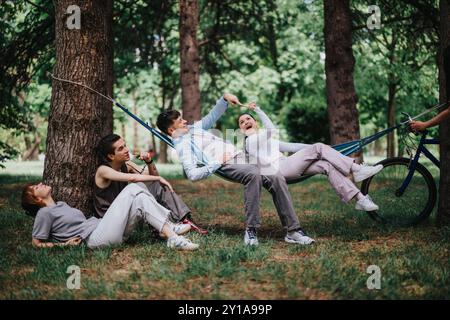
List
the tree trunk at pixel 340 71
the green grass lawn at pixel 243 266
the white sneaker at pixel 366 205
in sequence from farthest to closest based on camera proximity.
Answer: the tree trunk at pixel 340 71 < the white sneaker at pixel 366 205 < the green grass lawn at pixel 243 266

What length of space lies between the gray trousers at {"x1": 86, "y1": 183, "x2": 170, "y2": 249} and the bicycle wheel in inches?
85.2

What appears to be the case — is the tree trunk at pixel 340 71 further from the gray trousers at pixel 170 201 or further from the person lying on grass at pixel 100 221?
the person lying on grass at pixel 100 221

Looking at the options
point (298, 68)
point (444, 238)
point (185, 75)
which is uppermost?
point (298, 68)

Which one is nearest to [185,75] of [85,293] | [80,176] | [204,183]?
[204,183]

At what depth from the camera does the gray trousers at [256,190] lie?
4098 millimetres

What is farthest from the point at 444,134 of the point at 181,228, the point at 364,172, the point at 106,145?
the point at 106,145

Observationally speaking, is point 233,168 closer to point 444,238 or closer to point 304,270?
point 304,270

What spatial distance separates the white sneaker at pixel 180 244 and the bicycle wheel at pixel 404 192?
1946 mm

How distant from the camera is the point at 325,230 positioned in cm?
475

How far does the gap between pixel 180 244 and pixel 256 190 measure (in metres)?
0.80

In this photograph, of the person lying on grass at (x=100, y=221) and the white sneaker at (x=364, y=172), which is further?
the white sneaker at (x=364, y=172)

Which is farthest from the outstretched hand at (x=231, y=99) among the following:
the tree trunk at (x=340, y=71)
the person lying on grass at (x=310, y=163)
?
the tree trunk at (x=340, y=71)
